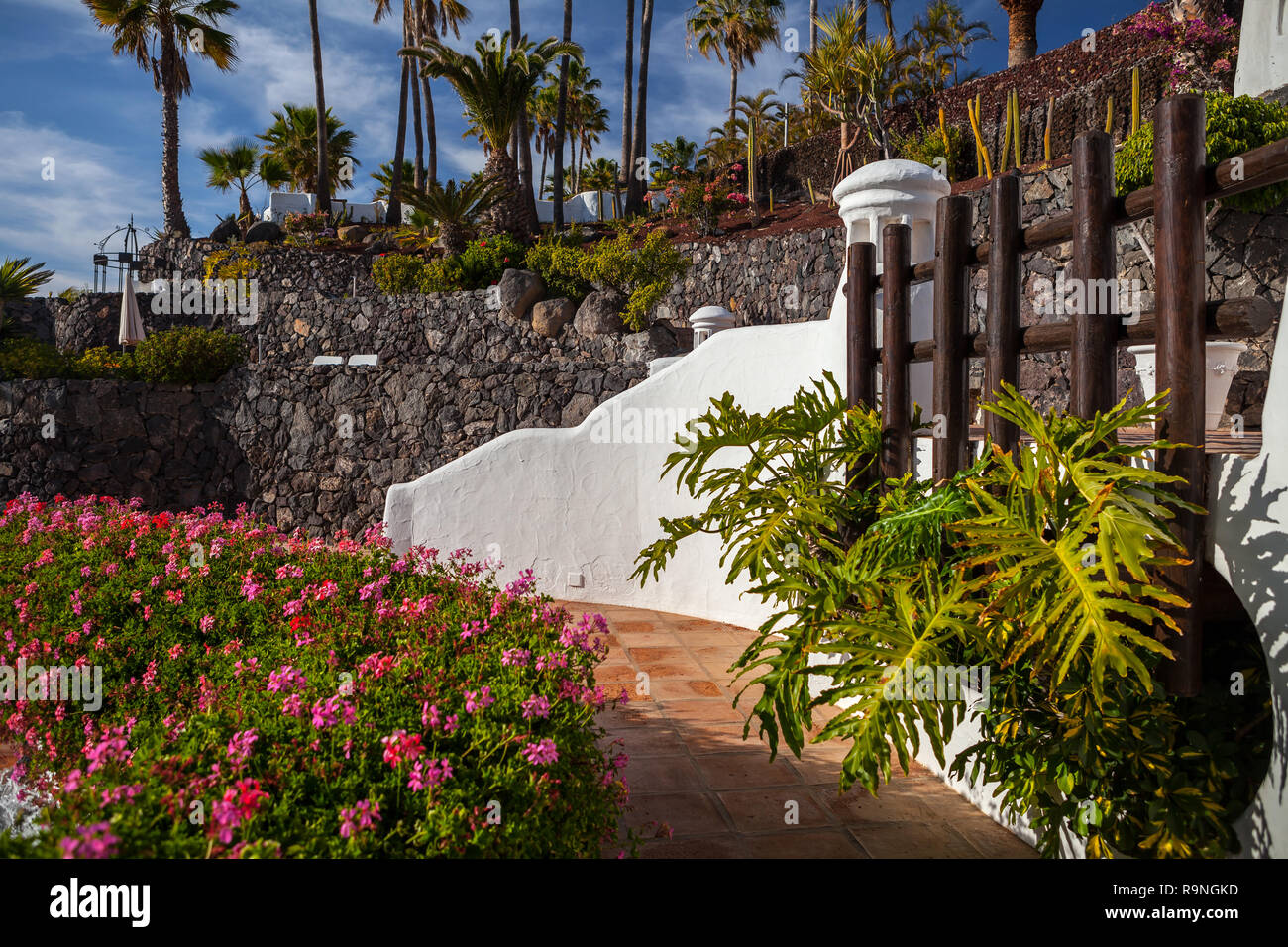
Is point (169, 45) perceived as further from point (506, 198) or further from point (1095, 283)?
point (1095, 283)

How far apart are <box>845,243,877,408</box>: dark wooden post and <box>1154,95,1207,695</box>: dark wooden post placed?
1948 millimetres

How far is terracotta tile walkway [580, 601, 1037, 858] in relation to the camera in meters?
3.15

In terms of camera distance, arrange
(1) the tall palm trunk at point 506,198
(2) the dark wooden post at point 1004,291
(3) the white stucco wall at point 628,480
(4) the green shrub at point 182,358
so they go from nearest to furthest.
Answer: (2) the dark wooden post at point 1004,291 → (3) the white stucco wall at point 628,480 → (4) the green shrub at point 182,358 → (1) the tall palm trunk at point 506,198

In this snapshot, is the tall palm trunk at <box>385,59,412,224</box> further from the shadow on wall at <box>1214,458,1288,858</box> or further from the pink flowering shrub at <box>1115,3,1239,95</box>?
the shadow on wall at <box>1214,458,1288,858</box>

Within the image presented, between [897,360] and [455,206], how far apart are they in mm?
17073

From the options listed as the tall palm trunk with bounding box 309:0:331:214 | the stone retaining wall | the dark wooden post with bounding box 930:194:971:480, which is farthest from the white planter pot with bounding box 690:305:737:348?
the tall palm trunk with bounding box 309:0:331:214

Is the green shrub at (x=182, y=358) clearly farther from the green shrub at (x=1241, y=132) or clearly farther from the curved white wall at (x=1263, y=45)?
the curved white wall at (x=1263, y=45)

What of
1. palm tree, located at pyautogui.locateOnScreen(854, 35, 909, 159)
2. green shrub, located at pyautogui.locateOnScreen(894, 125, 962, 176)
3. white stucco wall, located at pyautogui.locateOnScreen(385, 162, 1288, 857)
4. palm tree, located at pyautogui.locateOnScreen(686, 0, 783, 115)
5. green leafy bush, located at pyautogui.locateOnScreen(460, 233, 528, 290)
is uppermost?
palm tree, located at pyautogui.locateOnScreen(686, 0, 783, 115)

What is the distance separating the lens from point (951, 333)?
3.52 meters

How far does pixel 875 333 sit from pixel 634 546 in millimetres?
3397

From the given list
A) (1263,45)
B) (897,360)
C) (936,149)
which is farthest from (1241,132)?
(936,149)

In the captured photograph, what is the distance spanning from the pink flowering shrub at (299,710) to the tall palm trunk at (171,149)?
21.8 m

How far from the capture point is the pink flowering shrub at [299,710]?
1.74 meters

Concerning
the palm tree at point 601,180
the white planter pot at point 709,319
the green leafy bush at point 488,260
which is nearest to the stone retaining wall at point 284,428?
the white planter pot at point 709,319
